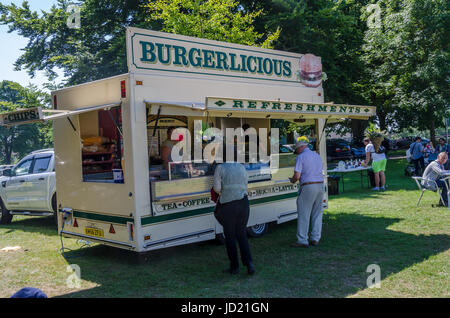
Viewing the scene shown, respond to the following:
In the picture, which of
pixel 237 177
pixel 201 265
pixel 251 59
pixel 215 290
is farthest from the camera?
pixel 251 59

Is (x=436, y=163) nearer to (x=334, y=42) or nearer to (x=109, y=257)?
(x=109, y=257)

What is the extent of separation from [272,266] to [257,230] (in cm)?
196

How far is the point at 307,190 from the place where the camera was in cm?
698

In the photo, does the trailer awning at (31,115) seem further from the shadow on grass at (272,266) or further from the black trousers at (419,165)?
the black trousers at (419,165)

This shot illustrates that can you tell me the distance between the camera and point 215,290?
5.11m

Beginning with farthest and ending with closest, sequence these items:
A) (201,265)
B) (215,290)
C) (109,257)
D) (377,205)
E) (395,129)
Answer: (395,129) < (377,205) < (109,257) < (201,265) < (215,290)

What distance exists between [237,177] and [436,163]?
619cm

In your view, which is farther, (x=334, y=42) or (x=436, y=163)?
(x=334, y=42)

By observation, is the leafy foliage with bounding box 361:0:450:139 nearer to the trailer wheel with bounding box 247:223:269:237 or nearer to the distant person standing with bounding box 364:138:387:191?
the distant person standing with bounding box 364:138:387:191

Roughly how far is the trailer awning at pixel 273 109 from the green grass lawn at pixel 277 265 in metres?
2.23

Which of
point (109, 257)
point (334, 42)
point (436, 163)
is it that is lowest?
point (109, 257)

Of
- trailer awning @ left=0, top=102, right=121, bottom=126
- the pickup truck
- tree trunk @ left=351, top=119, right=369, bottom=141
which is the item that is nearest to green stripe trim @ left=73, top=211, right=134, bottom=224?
trailer awning @ left=0, top=102, right=121, bottom=126

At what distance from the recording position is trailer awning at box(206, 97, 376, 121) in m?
5.82

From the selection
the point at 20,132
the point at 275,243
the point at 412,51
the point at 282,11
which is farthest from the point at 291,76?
the point at 20,132
